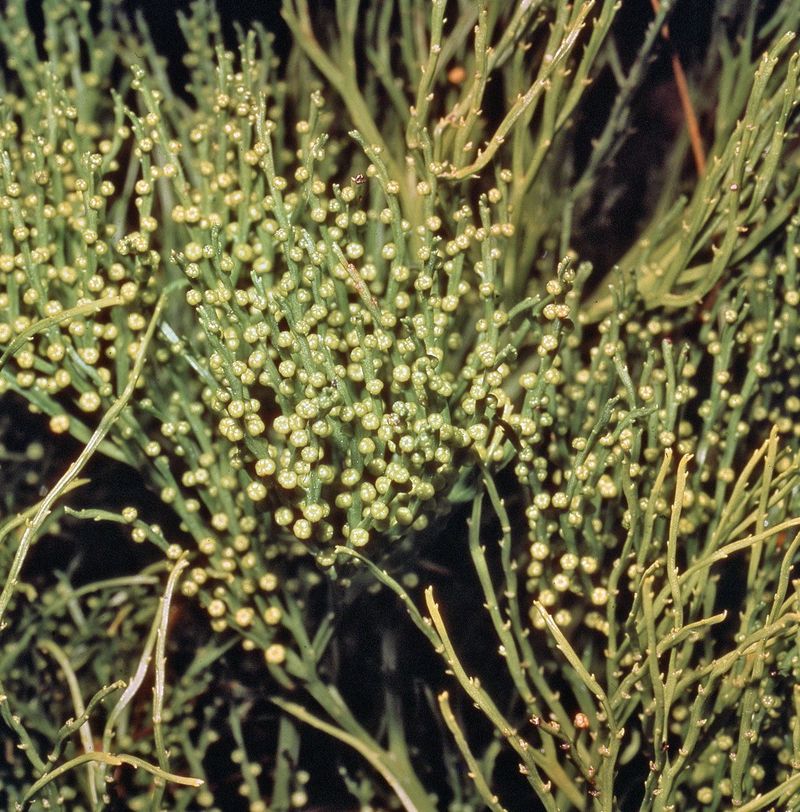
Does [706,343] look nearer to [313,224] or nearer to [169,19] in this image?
[313,224]

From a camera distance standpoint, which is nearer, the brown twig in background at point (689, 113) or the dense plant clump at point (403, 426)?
→ the dense plant clump at point (403, 426)

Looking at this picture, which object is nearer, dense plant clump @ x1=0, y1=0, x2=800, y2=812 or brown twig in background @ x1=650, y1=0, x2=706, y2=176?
dense plant clump @ x1=0, y1=0, x2=800, y2=812

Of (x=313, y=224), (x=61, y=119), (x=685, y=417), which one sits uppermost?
(x=61, y=119)

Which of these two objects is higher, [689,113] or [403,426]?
[689,113]

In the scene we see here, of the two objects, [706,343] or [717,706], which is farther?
[706,343]

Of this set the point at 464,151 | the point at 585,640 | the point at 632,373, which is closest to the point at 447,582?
the point at 585,640

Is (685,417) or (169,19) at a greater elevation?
(169,19)

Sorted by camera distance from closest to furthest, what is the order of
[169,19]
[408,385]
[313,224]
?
[408,385]
[313,224]
[169,19]

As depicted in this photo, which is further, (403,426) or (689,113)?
(689,113)
